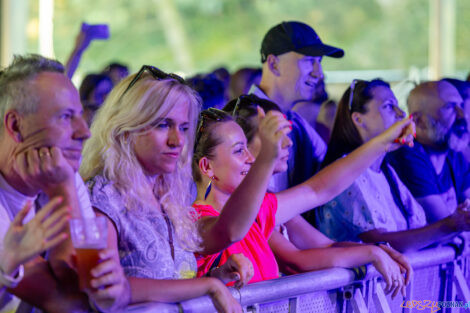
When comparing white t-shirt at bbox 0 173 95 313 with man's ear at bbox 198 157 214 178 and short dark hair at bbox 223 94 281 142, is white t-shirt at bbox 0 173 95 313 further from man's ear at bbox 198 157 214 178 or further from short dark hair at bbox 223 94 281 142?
short dark hair at bbox 223 94 281 142

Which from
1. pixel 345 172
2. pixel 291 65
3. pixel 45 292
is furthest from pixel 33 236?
pixel 291 65

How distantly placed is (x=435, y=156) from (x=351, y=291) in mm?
1599

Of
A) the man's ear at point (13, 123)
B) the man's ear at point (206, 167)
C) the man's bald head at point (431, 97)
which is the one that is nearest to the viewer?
the man's ear at point (13, 123)

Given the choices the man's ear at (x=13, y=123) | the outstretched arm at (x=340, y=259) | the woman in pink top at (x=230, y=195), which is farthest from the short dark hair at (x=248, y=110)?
the man's ear at (x=13, y=123)

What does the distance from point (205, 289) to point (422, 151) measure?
2.14 metres

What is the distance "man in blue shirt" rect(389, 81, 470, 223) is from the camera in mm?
3684

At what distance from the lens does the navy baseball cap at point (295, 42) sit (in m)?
3.83

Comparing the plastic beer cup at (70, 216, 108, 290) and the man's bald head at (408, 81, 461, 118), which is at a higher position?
the man's bald head at (408, 81, 461, 118)

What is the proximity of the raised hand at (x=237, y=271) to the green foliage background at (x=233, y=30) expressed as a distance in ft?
39.5

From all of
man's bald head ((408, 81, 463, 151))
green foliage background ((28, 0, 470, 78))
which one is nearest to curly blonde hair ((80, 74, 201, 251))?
man's bald head ((408, 81, 463, 151))

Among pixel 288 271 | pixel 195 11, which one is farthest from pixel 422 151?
pixel 195 11

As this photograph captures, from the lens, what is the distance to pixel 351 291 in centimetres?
260

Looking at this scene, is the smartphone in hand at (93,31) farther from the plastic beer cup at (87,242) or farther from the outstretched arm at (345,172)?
the plastic beer cup at (87,242)

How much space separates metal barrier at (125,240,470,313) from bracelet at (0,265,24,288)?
0.33 meters
